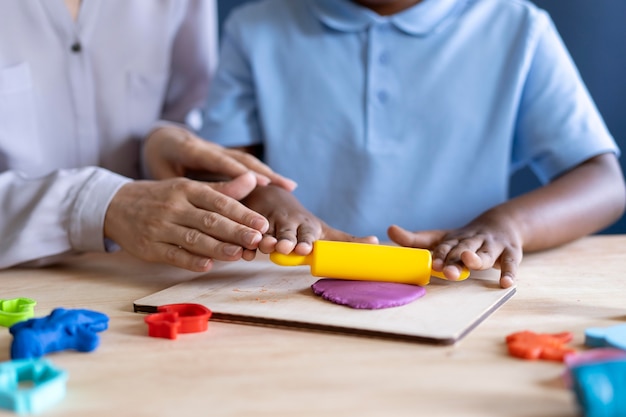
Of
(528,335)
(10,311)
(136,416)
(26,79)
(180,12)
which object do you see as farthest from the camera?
(180,12)

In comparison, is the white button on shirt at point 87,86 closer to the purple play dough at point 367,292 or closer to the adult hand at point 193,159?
the adult hand at point 193,159

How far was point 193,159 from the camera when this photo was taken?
1065mm

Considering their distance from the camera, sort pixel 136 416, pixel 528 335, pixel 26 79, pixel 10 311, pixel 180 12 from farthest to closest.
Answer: pixel 180 12, pixel 26 79, pixel 10 311, pixel 528 335, pixel 136 416

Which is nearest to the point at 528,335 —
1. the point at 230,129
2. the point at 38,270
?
the point at 38,270

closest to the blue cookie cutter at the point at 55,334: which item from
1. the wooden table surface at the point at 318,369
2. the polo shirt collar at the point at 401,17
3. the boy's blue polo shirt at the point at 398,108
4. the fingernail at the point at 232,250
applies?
the wooden table surface at the point at 318,369

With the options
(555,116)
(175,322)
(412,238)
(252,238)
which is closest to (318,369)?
(175,322)

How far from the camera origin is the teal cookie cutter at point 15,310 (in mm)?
684

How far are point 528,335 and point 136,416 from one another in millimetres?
316

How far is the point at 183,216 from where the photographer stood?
2.90 feet

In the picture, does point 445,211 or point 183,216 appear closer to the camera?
point 183,216

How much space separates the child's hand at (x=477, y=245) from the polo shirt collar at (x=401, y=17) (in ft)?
1.39

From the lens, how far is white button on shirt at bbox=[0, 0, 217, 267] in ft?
3.25

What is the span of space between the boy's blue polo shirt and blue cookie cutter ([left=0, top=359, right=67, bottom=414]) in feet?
2.43

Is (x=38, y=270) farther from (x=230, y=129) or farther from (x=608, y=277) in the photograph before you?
(x=608, y=277)
